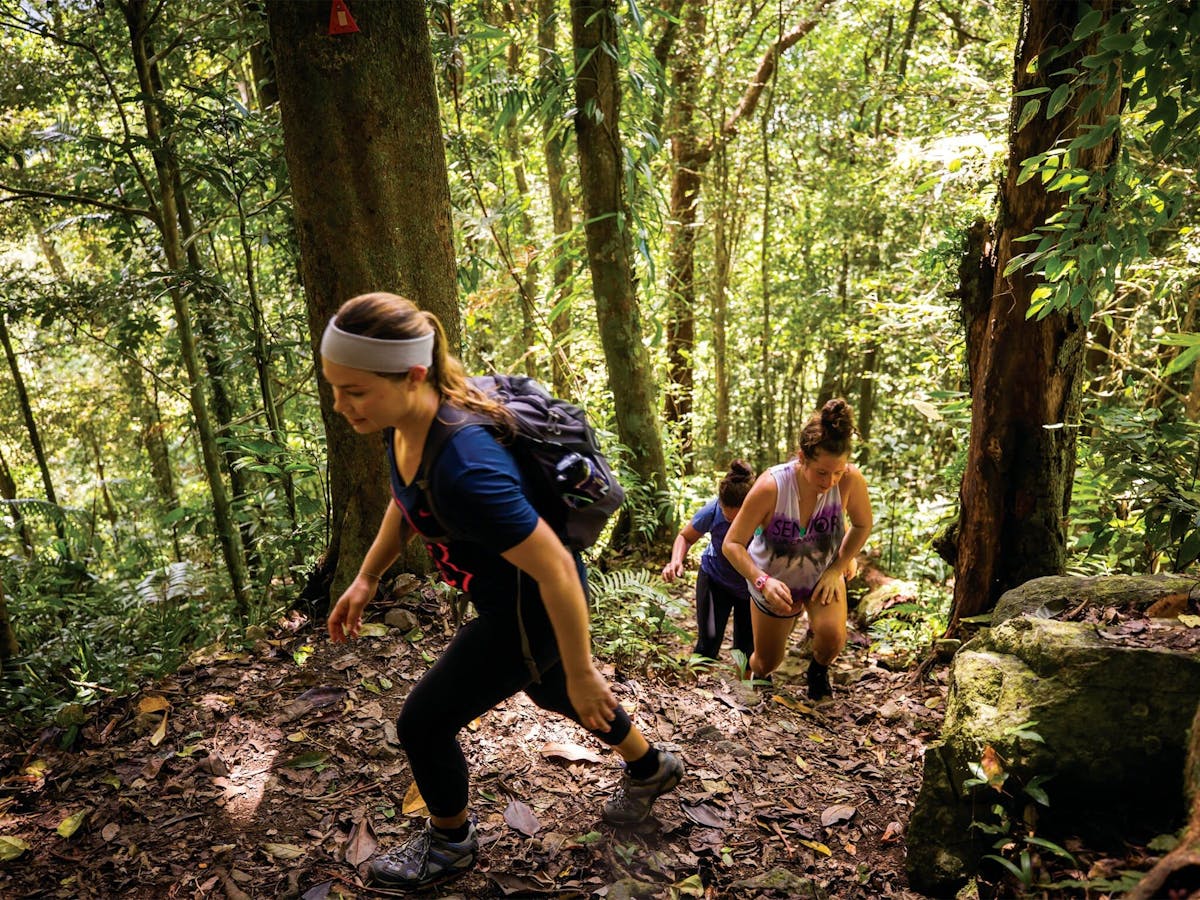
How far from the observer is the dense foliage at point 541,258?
170 inches

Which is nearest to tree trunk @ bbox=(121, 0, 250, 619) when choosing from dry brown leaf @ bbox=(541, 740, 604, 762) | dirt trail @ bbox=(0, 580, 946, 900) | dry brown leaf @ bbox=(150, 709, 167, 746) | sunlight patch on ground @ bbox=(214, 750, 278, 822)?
dirt trail @ bbox=(0, 580, 946, 900)

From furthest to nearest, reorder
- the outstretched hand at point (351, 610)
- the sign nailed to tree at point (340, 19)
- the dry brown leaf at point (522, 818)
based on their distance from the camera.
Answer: the sign nailed to tree at point (340, 19) < the dry brown leaf at point (522, 818) < the outstretched hand at point (351, 610)

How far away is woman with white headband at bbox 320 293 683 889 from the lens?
2.19 m

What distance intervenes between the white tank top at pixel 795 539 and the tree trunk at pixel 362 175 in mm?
2236

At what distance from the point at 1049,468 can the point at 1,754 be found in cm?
591

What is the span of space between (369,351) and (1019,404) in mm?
4149

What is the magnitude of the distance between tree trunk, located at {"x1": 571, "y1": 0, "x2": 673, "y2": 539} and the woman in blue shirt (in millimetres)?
2400

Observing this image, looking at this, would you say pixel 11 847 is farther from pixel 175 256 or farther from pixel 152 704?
pixel 175 256

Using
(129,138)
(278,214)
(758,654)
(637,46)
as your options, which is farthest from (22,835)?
(637,46)

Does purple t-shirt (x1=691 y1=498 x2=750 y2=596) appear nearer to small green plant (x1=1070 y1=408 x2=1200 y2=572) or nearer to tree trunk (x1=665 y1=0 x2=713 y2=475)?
small green plant (x1=1070 y1=408 x2=1200 y2=572)

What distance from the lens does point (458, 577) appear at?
2.63 metres

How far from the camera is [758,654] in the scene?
509 centimetres

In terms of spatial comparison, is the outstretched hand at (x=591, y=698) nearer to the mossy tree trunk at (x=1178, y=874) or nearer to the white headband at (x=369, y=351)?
the white headband at (x=369, y=351)

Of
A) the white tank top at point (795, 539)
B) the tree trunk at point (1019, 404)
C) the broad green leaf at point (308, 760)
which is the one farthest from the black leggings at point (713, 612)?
the broad green leaf at point (308, 760)
